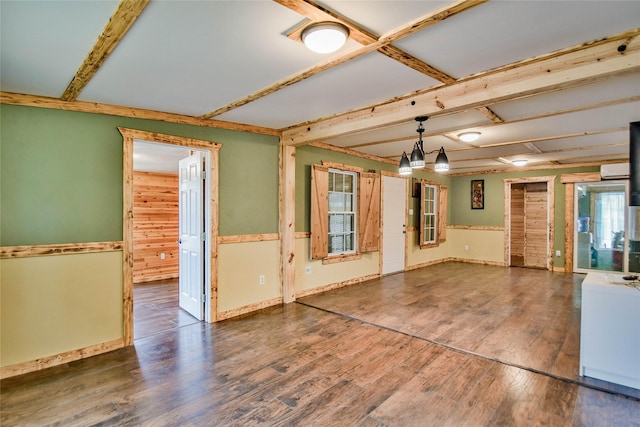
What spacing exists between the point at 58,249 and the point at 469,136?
16.0 ft

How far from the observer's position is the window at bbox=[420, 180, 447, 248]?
26.5 feet

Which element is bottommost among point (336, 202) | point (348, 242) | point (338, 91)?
point (348, 242)

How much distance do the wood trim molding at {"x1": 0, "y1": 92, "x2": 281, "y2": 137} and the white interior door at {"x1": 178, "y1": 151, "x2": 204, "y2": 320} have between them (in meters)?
0.44

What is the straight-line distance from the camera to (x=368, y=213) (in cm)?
613

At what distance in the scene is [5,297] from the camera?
2797 mm

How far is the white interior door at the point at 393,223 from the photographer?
22.1ft

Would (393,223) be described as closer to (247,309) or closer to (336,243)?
(336,243)

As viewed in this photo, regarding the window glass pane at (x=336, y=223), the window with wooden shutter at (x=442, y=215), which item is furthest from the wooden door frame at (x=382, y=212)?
the window with wooden shutter at (x=442, y=215)

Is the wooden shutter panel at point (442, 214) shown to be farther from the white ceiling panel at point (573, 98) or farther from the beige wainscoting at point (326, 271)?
the white ceiling panel at point (573, 98)

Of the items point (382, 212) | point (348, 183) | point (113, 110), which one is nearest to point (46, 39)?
point (113, 110)

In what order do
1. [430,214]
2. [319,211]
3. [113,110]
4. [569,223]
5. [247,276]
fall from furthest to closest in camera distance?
1. [430,214]
2. [569,223]
3. [319,211]
4. [247,276]
5. [113,110]

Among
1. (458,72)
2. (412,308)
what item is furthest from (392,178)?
(458,72)

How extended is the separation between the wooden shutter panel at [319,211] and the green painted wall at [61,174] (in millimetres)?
2014

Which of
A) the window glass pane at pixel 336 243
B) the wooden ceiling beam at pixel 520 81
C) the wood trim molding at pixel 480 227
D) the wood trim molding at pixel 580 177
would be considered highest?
the wooden ceiling beam at pixel 520 81
